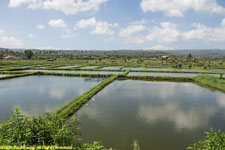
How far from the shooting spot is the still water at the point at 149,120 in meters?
8.29

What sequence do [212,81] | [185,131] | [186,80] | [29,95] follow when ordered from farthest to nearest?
[186,80], [212,81], [29,95], [185,131]

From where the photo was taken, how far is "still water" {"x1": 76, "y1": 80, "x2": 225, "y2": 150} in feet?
27.2

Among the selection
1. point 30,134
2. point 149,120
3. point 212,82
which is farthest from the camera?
point 212,82

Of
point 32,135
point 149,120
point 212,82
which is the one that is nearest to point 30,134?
point 32,135

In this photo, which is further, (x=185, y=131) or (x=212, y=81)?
(x=212, y=81)

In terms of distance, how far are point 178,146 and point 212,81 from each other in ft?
72.3

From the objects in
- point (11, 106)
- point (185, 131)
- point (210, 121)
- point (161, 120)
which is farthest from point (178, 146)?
point (11, 106)

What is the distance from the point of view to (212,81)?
25062mm

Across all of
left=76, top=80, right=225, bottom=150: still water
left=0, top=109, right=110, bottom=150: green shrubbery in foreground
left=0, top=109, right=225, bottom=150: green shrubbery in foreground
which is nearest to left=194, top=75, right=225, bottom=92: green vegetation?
left=76, top=80, right=225, bottom=150: still water

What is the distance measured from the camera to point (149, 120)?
10672 mm

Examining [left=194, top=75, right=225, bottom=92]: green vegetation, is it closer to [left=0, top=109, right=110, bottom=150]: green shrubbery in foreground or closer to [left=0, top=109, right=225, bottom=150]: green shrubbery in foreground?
[left=0, top=109, right=225, bottom=150]: green shrubbery in foreground

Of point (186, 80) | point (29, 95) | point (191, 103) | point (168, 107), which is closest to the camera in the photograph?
point (168, 107)

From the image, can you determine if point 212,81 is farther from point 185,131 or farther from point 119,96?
point 185,131

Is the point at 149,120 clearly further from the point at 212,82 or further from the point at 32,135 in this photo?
the point at 212,82
